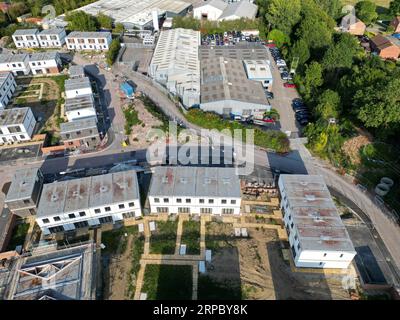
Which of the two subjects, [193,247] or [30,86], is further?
[30,86]

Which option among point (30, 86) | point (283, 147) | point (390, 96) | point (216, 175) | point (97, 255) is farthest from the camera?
point (30, 86)

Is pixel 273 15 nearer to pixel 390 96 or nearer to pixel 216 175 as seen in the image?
pixel 390 96

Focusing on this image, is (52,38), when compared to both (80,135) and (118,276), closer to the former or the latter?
(80,135)

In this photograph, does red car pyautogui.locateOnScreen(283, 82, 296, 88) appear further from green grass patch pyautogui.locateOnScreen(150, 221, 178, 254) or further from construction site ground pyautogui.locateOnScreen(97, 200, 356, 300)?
green grass patch pyautogui.locateOnScreen(150, 221, 178, 254)

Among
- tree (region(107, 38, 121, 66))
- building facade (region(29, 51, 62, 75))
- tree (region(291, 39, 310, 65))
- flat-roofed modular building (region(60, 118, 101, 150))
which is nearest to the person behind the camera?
flat-roofed modular building (region(60, 118, 101, 150))

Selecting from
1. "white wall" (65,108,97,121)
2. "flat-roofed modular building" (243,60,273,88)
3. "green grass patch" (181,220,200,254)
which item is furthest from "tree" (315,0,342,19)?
"green grass patch" (181,220,200,254)

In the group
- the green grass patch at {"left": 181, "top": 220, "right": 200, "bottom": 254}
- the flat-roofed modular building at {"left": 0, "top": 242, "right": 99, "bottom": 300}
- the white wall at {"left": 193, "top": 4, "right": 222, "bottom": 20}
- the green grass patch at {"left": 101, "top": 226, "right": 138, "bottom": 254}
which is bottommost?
the green grass patch at {"left": 101, "top": 226, "right": 138, "bottom": 254}
